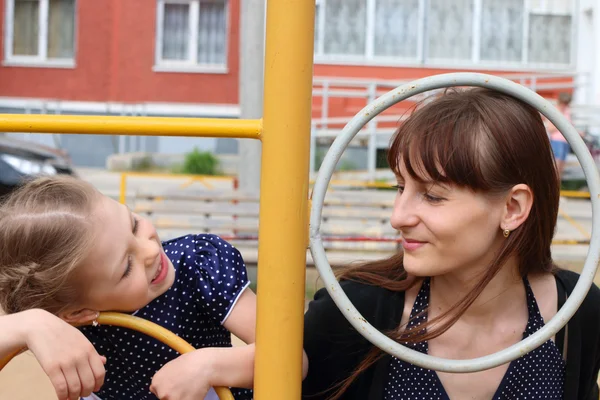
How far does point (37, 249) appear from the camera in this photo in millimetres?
1281

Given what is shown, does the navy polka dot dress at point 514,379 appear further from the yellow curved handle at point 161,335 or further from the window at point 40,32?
the window at point 40,32

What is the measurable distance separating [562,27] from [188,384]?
12.4 metres

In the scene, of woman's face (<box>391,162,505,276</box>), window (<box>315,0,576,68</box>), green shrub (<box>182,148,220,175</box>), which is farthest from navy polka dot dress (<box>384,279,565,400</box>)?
window (<box>315,0,576,68</box>)

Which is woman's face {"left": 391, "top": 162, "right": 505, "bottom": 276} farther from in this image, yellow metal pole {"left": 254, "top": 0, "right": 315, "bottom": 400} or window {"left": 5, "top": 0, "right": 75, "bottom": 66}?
window {"left": 5, "top": 0, "right": 75, "bottom": 66}

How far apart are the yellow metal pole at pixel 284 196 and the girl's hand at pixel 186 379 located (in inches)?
3.4

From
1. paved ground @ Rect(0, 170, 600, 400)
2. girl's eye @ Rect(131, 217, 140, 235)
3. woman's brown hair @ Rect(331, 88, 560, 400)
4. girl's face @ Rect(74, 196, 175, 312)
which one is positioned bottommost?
paved ground @ Rect(0, 170, 600, 400)

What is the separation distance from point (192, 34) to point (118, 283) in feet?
39.9

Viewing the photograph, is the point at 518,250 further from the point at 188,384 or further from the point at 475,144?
the point at 188,384

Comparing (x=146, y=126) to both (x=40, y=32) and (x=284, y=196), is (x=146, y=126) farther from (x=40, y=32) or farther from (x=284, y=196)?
(x=40, y=32)

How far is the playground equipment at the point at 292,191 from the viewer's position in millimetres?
1108

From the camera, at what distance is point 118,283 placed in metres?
1.30

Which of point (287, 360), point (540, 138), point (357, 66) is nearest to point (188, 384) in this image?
point (287, 360)

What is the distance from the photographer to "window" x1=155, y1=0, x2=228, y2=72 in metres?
12.9

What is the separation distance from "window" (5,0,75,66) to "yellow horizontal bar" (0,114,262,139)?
12.4 metres
